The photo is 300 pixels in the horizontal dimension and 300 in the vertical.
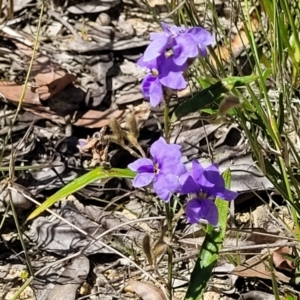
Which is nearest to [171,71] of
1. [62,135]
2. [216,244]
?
[216,244]

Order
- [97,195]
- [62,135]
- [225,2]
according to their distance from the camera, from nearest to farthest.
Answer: [97,195]
[62,135]
[225,2]

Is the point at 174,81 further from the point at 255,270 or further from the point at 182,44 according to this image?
the point at 255,270

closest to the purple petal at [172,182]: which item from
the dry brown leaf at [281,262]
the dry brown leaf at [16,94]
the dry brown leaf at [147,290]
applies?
the dry brown leaf at [147,290]

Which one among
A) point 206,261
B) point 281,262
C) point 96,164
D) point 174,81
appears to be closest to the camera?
point 174,81

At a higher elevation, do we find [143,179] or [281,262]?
[143,179]

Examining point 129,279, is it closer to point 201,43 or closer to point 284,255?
point 284,255

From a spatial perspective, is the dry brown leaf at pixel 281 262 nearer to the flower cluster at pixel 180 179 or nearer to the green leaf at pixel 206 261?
the green leaf at pixel 206 261

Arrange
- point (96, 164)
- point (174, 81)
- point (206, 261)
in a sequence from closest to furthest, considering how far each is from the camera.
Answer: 1. point (174, 81)
2. point (206, 261)
3. point (96, 164)

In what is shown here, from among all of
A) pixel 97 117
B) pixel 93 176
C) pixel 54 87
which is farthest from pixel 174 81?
pixel 54 87
